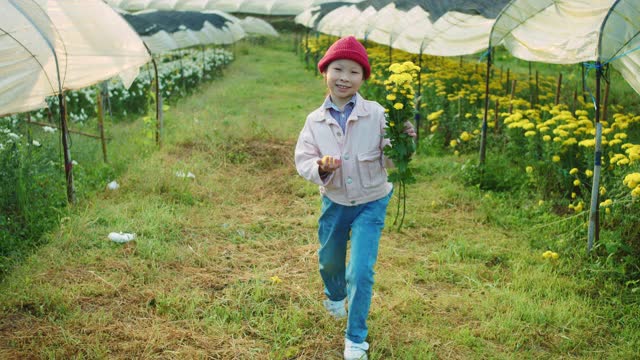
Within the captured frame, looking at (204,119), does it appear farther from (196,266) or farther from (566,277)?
(566,277)

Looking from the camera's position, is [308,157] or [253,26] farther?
[253,26]

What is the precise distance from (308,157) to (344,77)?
1.58ft

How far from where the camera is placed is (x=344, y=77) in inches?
122

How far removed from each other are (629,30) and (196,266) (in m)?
3.76

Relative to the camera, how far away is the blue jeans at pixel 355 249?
3.06 metres

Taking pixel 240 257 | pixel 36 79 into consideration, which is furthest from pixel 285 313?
pixel 36 79

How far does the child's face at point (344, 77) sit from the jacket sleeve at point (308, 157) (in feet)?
0.94

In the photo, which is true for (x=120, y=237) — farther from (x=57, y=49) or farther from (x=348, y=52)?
(x=348, y=52)

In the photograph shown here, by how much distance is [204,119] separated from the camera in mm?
10359

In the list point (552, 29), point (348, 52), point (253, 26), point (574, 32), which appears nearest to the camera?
point (348, 52)

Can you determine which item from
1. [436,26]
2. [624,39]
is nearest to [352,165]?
[624,39]

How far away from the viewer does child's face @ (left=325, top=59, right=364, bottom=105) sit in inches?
122

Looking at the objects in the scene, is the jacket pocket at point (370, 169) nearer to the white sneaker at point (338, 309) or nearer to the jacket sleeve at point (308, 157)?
the jacket sleeve at point (308, 157)

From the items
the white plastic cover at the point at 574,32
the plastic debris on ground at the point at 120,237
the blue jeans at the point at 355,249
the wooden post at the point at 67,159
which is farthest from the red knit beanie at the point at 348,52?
the wooden post at the point at 67,159
